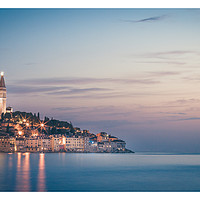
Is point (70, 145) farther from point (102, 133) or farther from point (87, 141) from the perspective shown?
point (102, 133)

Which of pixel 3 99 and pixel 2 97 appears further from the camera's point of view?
pixel 3 99

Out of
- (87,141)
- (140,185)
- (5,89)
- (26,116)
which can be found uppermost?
(5,89)

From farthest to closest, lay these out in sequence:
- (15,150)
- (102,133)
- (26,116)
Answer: (102,133) → (26,116) → (15,150)

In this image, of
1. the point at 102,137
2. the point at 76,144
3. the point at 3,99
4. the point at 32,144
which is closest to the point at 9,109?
the point at 3,99

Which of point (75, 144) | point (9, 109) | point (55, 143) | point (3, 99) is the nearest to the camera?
point (55, 143)

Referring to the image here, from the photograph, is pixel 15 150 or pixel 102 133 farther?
pixel 102 133

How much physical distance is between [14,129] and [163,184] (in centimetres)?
10383

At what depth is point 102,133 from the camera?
145750 mm

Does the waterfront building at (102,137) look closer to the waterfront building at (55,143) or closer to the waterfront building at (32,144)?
the waterfront building at (55,143)

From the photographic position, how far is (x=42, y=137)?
12125 cm

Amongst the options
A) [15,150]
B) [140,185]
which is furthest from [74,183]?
[15,150]

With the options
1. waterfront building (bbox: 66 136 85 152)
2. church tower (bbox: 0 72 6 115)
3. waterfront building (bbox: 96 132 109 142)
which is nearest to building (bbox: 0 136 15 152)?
church tower (bbox: 0 72 6 115)

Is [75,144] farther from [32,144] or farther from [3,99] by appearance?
[3,99]

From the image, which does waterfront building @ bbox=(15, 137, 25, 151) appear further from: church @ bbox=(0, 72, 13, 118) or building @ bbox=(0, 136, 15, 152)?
church @ bbox=(0, 72, 13, 118)
